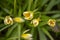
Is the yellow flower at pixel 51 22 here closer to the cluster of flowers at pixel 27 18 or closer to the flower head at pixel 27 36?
the cluster of flowers at pixel 27 18

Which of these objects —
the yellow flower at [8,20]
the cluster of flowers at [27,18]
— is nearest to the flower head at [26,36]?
the cluster of flowers at [27,18]

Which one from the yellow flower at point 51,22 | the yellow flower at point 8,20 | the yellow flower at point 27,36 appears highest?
the yellow flower at point 8,20

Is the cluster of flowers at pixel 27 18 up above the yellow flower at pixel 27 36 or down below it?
above

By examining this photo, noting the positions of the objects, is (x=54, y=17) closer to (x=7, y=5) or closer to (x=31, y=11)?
(x=31, y=11)

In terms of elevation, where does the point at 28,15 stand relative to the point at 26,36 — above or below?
above

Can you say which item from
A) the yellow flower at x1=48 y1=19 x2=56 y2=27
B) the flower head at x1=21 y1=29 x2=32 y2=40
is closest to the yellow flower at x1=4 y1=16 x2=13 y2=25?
the flower head at x1=21 y1=29 x2=32 y2=40

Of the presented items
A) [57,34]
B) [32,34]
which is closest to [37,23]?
[32,34]

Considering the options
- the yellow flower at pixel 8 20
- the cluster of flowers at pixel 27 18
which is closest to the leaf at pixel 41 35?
the cluster of flowers at pixel 27 18

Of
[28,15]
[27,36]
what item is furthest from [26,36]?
[28,15]

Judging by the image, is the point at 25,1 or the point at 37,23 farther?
the point at 25,1

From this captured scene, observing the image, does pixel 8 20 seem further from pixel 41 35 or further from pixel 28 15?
pixel 41 35

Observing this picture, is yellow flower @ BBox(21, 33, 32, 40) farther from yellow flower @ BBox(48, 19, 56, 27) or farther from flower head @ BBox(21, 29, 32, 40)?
yellow flower @ BBox(48, 19, 56, 27)
